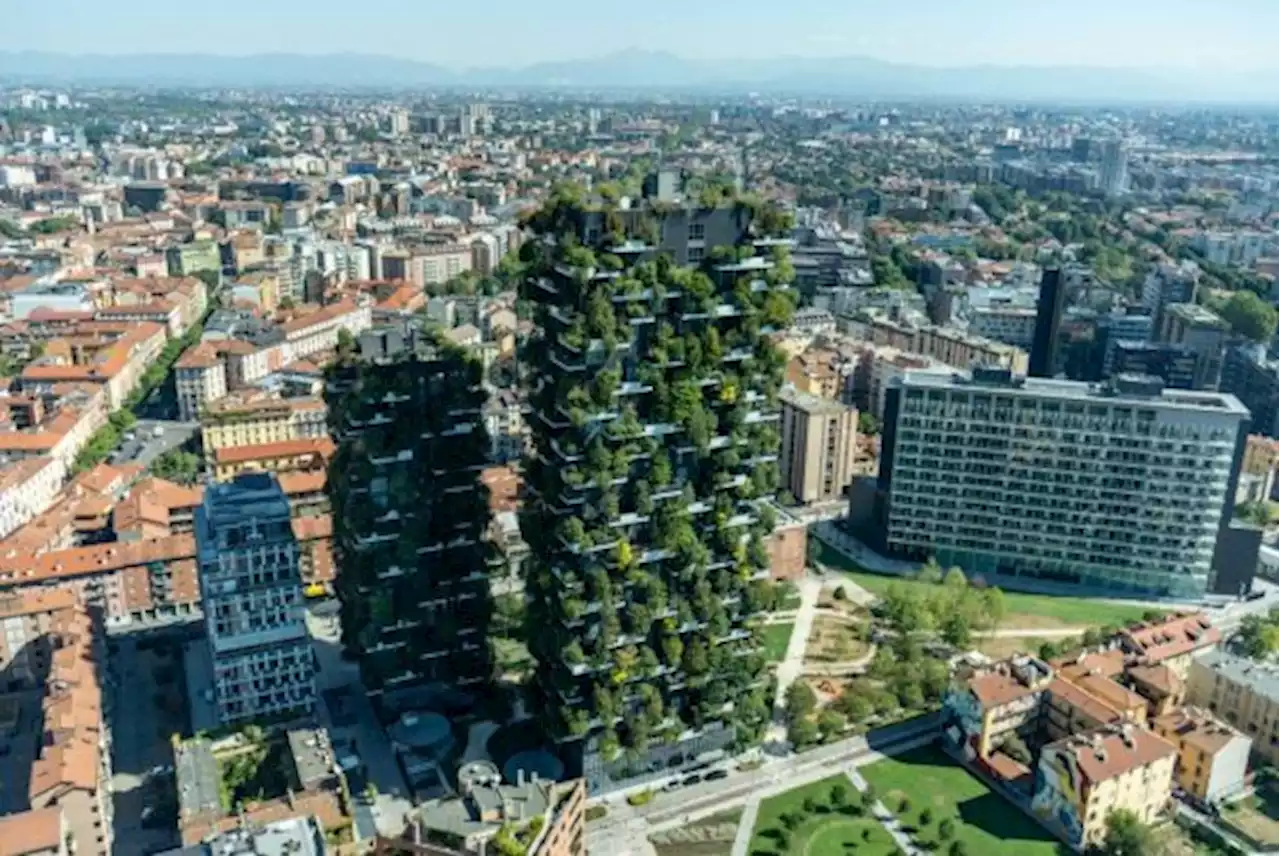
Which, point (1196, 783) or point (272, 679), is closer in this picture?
point (1196, 783)

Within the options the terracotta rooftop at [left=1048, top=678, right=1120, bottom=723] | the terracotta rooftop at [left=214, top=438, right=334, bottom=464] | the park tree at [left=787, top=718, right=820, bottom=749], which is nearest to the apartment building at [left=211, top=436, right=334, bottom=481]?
the terracotta rooftop at [left=214, top=438, right=334, bottom=464]

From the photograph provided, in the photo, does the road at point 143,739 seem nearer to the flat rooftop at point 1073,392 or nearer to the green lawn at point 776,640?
the green lawn at point 776,640

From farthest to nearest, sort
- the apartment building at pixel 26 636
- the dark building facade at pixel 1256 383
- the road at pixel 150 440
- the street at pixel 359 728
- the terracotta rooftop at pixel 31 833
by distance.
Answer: the dark building facade at pixel 1256 383 < the road at pixel 150 440 < the apartment building at pixel 26 636 < the street at pixel 359 728 < the terracotta rooftop at pixel 31 833

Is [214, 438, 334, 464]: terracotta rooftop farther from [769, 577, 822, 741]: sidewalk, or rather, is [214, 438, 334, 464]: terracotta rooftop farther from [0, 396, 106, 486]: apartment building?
[769, 577, 822, 741]: sidewalk

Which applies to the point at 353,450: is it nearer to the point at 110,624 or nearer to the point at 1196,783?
the point at 110,624

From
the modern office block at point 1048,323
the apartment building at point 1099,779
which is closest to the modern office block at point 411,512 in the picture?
the apartment building at point 1099,779

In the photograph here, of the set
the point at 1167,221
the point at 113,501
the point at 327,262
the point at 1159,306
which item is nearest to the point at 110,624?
the point at 113,501
